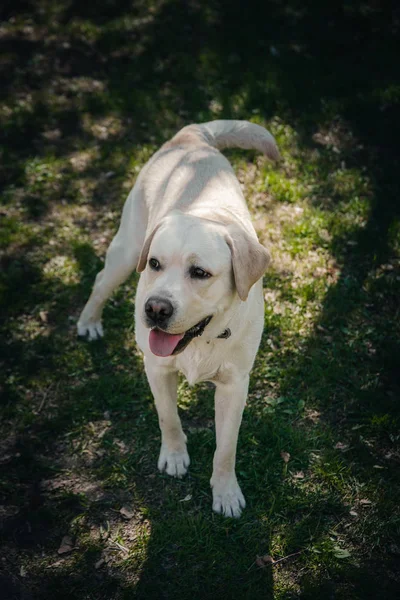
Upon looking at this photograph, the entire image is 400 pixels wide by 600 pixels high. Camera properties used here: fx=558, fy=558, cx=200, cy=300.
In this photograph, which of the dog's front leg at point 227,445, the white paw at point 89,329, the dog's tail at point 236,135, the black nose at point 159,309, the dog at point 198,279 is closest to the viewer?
the black nose at point 159,309

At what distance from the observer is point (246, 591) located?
3.38m

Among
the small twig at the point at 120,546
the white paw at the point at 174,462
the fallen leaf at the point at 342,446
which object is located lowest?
the small twig at the point at 120,546

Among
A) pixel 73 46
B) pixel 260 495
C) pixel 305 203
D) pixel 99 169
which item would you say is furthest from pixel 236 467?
pixel 73 46

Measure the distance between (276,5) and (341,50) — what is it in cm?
152

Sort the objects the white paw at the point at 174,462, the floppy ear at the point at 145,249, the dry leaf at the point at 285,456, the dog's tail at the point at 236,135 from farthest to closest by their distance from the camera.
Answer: the dog's tail at the point at 236,135
the dry leaf at the point at 285,456
the white paw at the point at 174,462
the floppy ear at the point at 145,249

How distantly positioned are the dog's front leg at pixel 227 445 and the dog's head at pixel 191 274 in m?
0.59

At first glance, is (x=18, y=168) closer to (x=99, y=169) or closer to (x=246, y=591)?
(x=99, y=169)

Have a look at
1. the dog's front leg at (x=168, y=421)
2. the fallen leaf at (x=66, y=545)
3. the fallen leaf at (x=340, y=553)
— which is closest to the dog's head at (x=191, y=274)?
the dog's front leg at (x=168, y=421)

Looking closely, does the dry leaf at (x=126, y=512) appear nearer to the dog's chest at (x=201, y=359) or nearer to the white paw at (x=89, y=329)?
the dog's chest at (x=201, y=359)

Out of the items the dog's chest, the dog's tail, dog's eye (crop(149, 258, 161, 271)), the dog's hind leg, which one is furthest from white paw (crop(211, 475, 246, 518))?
the dog's tail

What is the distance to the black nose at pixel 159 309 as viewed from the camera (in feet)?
9.34

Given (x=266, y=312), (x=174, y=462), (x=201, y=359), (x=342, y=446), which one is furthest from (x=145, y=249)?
(x=342, y=446)

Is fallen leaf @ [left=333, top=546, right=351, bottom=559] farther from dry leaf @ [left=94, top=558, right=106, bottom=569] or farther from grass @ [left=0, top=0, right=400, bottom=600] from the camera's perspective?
dry leaf @ [left=94, top=558, right=106, bottom=569]

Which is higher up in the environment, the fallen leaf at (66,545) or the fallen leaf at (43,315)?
the fallen leaf at (66,545)
